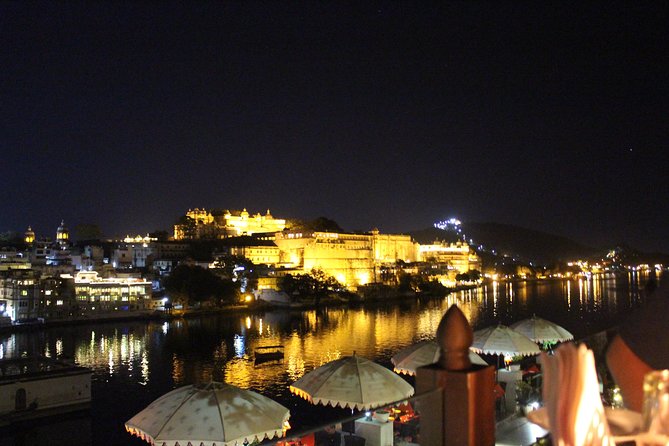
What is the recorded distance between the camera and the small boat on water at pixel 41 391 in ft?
54.0

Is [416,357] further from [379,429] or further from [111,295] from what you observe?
[111,295]

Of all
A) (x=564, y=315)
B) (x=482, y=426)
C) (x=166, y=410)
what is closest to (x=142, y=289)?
(x=564, y=315)

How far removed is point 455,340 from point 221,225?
90276 millimetres

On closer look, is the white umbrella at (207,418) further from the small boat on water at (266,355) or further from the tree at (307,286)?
the tree at (307,286)

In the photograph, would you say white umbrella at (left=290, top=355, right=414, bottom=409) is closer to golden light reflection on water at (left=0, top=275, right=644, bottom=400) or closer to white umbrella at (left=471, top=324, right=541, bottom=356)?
white umbrella at (left=471, top=324, right=541, bottom=356)

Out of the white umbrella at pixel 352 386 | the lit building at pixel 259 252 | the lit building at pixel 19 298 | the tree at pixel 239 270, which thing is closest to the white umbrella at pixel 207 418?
the white umbrella at pixel 352 386

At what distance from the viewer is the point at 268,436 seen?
6867 mm

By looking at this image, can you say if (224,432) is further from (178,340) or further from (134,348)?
(178,340)

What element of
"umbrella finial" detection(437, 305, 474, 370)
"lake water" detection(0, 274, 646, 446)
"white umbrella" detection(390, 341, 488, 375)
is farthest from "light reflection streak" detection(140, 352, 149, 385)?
"umbrella finial" detection(437, 305, 474, 370)

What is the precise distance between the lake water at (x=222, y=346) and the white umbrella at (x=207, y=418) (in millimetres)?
10250

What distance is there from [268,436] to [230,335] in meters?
30.1

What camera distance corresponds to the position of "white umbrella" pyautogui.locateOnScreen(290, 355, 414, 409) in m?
7.58

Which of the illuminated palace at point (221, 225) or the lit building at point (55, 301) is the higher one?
the illuminated palace at point (221, 225)

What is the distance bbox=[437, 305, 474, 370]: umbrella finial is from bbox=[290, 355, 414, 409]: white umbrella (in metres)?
5.40
